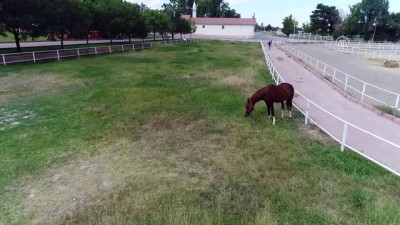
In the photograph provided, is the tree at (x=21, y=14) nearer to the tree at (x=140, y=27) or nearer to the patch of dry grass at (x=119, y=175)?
the tree at (x=140, y=27)

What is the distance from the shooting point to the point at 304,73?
2191cm

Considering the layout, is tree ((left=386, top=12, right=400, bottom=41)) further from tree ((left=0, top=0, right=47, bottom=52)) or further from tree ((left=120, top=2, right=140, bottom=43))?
tree ((left=0, top=0, right=47, bottom=52))

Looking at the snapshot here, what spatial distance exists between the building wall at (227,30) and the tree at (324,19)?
2354 cm

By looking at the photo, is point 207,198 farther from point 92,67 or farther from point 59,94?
point 92,67

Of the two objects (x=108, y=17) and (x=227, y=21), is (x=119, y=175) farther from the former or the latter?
(x=227, y=21)

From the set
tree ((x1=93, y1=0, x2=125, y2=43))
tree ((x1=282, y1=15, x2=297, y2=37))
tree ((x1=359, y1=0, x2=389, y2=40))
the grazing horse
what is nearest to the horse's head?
the grazing horse

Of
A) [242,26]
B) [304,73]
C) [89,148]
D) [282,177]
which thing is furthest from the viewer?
[242,26]

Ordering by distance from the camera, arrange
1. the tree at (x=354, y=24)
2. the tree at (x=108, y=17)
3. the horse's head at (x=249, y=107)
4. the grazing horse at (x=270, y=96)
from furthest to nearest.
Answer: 1. the tree at (x=354, y=24)
2. the tree at (x=108, y=17)
3. the horse's head at (x=249, y=107)
4. the grazing horse at (x=270, y=96)

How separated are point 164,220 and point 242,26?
3464 inches

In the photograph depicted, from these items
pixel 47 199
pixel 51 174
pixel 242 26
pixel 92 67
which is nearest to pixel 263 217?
pixel 47 199

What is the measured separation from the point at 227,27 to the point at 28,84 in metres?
78.8

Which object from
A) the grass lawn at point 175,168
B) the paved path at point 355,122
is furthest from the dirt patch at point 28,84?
the paved path at point 355,122

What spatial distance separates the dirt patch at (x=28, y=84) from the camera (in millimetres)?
14758

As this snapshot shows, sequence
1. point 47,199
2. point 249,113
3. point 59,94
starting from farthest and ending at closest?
point 59,94
point 249,113
point 47,199
